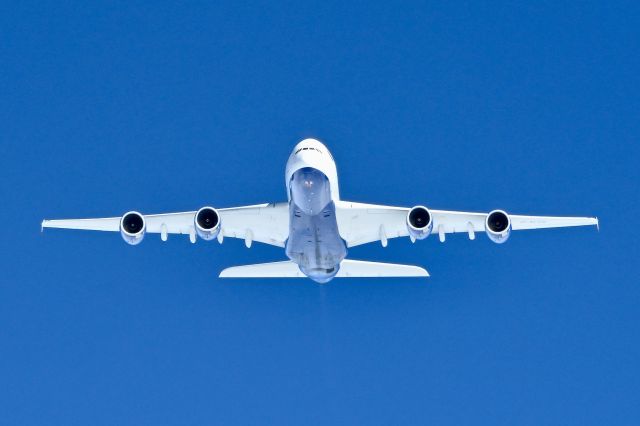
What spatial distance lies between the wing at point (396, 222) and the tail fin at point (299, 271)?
1.04 metres

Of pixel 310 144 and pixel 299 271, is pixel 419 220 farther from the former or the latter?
pixel 299 271

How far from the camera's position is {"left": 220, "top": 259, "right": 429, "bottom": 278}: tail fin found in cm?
4509

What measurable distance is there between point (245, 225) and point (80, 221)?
22.7 feet

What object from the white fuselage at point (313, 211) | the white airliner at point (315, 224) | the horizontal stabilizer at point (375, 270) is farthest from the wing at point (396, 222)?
the white fuselage at point (313, 211)

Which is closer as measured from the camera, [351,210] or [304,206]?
[304,206]

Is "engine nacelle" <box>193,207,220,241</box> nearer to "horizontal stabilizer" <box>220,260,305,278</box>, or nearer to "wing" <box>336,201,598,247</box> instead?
"horizontal stabilizer" <box>220,260,305,278</box>

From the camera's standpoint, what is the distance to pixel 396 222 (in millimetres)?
45906

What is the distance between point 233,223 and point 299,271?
11.5 feet

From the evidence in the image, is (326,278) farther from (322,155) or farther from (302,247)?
(322,155)

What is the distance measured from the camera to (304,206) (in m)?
41.3

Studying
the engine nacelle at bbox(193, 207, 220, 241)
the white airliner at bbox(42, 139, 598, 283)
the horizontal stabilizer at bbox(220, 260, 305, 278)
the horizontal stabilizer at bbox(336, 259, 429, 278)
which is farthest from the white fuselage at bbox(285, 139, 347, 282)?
the engine nacelle at bbox(193, 207, 220, 241)

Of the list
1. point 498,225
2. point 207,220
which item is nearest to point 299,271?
point 207,220

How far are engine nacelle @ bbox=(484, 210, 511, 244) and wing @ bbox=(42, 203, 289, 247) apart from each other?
327 inches

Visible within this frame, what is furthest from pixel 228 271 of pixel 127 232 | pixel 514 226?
pixel 514 226
